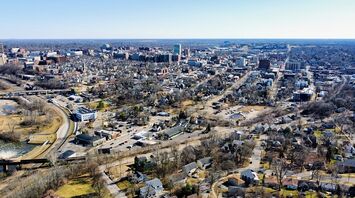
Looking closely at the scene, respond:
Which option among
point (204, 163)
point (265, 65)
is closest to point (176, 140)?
point (204, 163)

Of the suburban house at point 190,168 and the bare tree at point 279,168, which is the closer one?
the bare tree at point 279,168

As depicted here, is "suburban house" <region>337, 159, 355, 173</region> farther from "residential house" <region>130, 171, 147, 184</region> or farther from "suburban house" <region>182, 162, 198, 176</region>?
"residential house" <region>130, 171, 147, 184</region>

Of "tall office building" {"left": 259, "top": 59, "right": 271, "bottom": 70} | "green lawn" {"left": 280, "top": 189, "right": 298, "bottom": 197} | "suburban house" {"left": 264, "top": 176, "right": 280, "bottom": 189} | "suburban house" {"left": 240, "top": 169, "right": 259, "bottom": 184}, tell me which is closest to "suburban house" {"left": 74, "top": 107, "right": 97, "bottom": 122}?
"suburban house" {"left": 240, "top": 169, "right": 259, "bottom": 184}

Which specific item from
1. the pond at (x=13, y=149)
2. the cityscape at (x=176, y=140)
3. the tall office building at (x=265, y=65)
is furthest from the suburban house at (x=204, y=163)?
the tall office building at (x=265, y=65)

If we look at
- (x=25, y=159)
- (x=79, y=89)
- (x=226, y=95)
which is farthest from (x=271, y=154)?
(x=79, y=89)

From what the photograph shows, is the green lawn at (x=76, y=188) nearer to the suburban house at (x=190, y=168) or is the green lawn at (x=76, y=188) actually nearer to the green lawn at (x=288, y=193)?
the suburban house at (x=190, y=168)

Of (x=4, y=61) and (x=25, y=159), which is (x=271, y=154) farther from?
(x=4, y=61)
